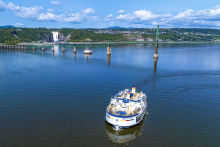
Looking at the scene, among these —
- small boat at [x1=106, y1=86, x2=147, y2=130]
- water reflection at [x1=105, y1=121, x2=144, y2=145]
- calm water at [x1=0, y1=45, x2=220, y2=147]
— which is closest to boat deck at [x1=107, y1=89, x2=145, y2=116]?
small boat at [x1=106, y1=86, x2=147, y2=130]

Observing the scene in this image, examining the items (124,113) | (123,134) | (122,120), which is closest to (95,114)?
(124,113)

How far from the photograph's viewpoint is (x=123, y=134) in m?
27.2

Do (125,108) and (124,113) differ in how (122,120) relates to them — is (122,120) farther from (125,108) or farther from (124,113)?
(125,108)

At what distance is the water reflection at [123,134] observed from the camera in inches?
1011

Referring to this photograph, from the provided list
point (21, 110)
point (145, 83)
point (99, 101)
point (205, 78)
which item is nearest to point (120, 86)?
point (145, 83)

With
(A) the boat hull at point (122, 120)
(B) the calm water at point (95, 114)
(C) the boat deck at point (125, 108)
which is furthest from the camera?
(C) the boat deck at point (125, 108)

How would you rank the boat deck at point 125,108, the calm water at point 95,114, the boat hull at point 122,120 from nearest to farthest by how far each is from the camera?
the calm water at point 95,114 < the boat hull at point 122,120 < the boat deck at point 125,108

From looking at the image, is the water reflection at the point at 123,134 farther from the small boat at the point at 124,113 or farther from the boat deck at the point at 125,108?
the boat deck at the point at 125,108

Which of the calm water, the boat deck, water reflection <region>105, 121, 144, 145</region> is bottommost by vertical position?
water reflection <region>105, 121, 144, 145</region>

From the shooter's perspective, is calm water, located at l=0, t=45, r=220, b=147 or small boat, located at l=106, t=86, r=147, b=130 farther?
small boat, located at l=106, t=86, r=147, b=130

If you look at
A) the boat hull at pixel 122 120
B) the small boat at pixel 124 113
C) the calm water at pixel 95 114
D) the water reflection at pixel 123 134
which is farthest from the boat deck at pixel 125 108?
the calm water at pixel 95 114

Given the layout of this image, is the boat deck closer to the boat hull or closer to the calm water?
the boat hull

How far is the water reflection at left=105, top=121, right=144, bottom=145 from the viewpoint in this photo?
25.7 metres

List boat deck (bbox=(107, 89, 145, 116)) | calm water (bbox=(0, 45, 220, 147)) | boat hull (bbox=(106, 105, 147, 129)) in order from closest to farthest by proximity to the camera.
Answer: calm water (bbox=(0, 45, 220, 147)) < boat hull (bbox=(106, 105, 147, 129)) < boat deck (bbox=(107, 89, 145, 116))
